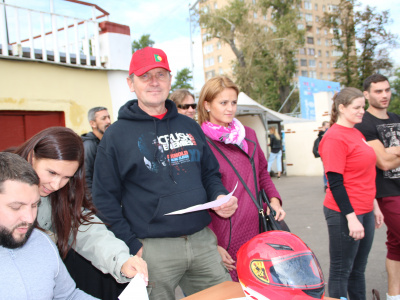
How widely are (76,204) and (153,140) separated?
57cm

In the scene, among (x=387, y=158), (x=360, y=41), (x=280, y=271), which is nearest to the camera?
(x=280, y=271)

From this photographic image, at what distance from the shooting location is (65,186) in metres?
2.01

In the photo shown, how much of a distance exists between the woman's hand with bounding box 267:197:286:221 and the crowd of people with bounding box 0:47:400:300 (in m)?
0.01

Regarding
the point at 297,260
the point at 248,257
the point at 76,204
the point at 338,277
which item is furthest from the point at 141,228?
the point at 338,277

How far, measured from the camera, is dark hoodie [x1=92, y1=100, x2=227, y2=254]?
6.65 feet

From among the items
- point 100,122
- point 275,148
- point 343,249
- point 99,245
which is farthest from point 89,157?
point 275,148

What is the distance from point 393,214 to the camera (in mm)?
3156

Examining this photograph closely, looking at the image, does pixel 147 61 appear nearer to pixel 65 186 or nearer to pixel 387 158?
pixel 65 186

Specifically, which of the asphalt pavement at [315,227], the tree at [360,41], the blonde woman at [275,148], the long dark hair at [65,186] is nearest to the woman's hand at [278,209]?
the long dark hair at [65,186]

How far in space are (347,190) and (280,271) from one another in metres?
1.57

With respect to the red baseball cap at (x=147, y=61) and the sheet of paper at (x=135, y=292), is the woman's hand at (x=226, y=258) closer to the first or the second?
the sheet of paper at (x=135, y=292)

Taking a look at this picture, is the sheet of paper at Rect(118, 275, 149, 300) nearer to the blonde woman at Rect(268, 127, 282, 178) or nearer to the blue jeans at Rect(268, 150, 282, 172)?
the blonde woman at Rect(268, 127, 282, 178)

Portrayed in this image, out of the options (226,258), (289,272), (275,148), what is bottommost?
(275,148)

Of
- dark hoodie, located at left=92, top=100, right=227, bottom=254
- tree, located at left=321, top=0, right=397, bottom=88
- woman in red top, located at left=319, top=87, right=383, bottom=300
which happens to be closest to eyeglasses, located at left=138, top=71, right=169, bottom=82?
dark hoodie, located at left=92, top=100, right=227, bottom=254
